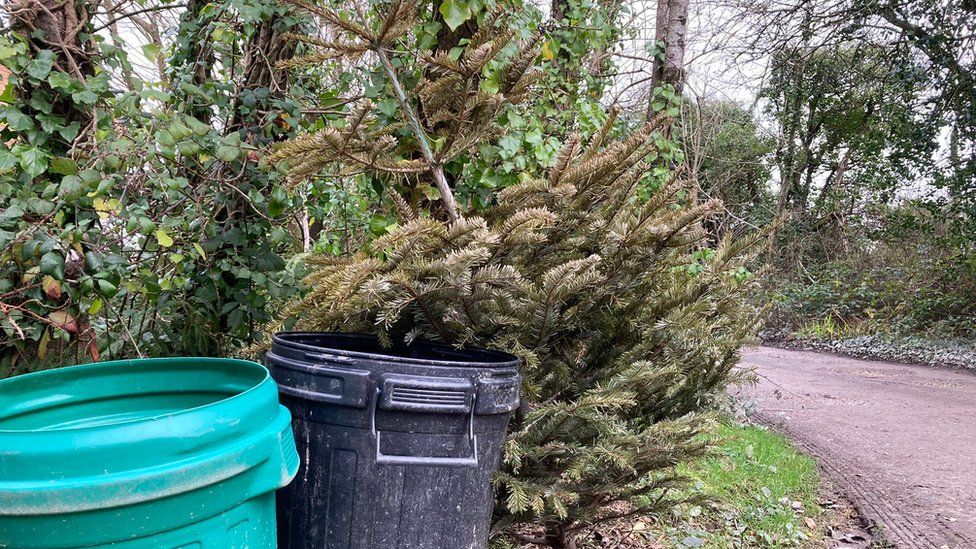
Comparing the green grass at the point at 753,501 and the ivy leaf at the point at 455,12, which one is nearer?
the ivy leaf at the point at 455,12

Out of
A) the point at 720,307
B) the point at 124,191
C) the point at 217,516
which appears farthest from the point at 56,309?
the point at 720,307

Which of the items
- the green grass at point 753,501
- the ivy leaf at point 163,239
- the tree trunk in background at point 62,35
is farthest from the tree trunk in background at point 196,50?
the green grass at point 753,501

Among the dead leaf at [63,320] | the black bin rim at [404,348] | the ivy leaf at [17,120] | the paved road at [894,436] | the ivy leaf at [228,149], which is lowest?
the paved road at [894,436]

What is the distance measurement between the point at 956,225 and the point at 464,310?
11.4 m

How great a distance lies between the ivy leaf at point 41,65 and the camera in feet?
6.42

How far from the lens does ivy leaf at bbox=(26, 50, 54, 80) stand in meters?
1.96

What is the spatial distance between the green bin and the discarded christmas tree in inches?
20.6

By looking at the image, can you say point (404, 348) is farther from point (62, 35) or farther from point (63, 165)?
point (62, 35)

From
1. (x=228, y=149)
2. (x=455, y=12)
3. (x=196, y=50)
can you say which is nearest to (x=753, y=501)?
(x=455, y=12)

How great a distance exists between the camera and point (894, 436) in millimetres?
5105

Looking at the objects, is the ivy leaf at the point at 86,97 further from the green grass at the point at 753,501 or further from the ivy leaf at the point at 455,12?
the green grass at the point at 753,501

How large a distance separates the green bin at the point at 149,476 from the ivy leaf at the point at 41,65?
106 cm

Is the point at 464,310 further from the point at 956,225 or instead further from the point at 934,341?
the point at 956,225

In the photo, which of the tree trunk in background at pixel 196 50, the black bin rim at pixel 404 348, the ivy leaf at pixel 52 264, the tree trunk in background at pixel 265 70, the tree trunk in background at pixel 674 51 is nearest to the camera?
the ivy leaf at pixel 52 264
